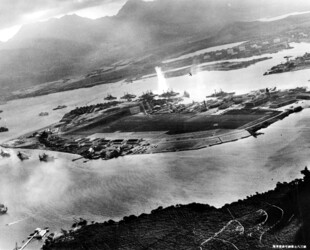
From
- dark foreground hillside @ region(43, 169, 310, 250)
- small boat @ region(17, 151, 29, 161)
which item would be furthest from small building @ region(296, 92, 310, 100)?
small boat @ region(17, 151, 29, 161)

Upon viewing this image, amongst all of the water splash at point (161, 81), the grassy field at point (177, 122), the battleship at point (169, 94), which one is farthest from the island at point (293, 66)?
the grassy field at point (177, 122)

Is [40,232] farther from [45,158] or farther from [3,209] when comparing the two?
[45,158]

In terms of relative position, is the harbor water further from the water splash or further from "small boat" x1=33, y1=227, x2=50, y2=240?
the water splash

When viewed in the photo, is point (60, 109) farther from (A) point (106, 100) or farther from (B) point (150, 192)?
(B) point (150, 192)

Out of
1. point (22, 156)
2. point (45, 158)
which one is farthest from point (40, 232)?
A: point (22, 156)

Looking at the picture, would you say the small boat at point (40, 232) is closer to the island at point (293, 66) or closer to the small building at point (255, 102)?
the small building at point (255, 102)

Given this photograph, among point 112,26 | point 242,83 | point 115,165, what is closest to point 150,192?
point 115,165
